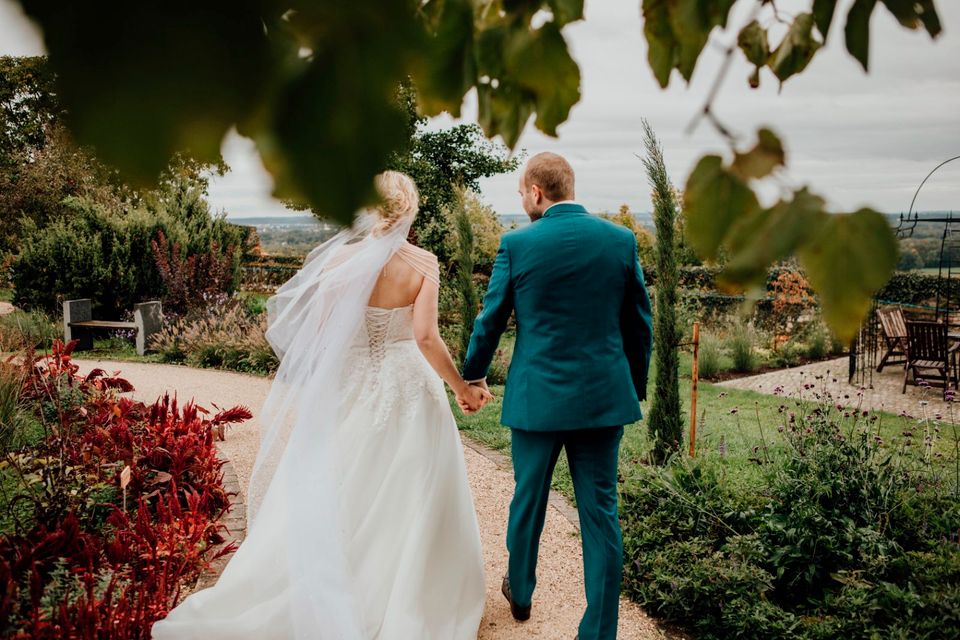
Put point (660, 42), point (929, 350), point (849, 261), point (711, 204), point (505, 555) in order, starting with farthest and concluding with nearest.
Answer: point (929, 350) → point (505, 555) → point (660, 42) → point (711, 204) → point (849, 261)

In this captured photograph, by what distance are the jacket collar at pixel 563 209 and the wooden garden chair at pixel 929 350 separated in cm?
819

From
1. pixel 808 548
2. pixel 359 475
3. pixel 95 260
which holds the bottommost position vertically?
pixel 808 548

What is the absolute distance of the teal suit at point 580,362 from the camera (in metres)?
2.94

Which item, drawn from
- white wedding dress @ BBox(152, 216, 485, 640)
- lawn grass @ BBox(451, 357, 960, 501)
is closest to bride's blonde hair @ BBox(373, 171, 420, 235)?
white wedding dress @ BBox(152, 216, 485, 640)

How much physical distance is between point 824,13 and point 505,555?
3.83m

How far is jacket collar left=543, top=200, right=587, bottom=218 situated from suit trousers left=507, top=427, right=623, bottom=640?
0.99m

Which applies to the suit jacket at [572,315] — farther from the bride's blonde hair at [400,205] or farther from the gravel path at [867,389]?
the gravel path at [867,389]

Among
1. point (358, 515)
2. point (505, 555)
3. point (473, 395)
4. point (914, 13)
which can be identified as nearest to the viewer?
point (914, 13)

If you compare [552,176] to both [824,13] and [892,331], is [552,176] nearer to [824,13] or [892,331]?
[824,13]

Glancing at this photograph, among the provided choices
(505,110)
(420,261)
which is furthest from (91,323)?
(505,110)

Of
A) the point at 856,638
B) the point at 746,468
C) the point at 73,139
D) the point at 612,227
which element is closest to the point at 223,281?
the point at 746,468

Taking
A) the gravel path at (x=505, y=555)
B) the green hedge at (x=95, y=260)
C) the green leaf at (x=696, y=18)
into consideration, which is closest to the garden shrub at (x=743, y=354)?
the gravel path at (x=505, y=555)

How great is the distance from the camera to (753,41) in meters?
0.95

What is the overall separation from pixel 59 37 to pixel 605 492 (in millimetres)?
2902
